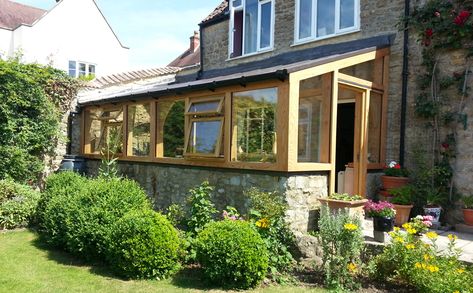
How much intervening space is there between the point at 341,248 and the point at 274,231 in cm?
98

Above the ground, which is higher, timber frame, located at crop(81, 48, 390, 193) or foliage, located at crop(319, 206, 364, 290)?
timber frame, located at crop(81, 48, 390, 193)

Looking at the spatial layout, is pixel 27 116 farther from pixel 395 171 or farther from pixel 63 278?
pixel 395 171

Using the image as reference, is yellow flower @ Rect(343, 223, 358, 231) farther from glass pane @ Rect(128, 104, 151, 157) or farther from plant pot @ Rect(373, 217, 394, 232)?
glass pane @ Rect(128, 104, 151, 157)

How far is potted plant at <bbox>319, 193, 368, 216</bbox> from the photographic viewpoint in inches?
249

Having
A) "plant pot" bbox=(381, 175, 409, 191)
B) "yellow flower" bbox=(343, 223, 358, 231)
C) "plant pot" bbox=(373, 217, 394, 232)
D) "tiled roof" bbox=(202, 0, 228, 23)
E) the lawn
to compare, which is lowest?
the lawn

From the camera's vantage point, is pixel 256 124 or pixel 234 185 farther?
pixel 234 185

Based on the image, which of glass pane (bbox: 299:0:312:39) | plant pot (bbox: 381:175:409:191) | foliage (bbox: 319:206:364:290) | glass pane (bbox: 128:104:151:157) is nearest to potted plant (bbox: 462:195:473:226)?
plant pot (bbox: 381:175:409:191)

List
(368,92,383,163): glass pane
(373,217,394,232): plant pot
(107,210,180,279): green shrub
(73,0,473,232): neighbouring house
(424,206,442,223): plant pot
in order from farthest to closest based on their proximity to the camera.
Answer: (368,92,383,163): glass pane → (424,206,442,223): plant pot → (73,0,473,232): neighbouring house → (373,217,394,232): plant pot → (107,210,180,279): green shrub

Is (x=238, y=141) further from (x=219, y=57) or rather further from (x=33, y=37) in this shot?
(x=33, y=37)

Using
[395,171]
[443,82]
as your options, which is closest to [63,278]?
[395,171]

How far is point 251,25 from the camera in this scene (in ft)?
40.4

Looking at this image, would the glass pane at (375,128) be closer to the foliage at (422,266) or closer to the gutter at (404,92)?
the gutter at (404,92)

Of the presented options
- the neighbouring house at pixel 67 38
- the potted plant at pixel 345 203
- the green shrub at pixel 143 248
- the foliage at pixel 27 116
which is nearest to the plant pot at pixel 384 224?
the potted plant at pixel 345 203

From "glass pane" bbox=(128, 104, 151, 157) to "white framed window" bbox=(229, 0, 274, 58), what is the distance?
13.2 feet
